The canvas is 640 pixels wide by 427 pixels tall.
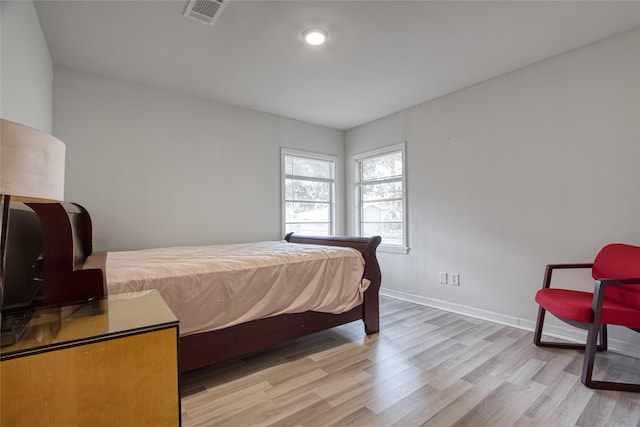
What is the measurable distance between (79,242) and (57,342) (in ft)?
3.77

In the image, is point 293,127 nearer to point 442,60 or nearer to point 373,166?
point 373,166

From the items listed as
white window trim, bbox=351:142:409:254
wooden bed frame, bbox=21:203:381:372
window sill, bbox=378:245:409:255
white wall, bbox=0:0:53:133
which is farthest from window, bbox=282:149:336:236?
white wall, bbox=0:0:53:133

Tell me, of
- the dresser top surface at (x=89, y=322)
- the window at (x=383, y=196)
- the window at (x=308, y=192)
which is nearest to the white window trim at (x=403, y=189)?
the window at (x=383, y=196)

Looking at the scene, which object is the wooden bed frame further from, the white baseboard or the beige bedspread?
the white baseboard

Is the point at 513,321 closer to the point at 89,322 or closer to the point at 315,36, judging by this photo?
the point at 315,36

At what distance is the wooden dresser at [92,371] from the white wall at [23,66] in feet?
→ 4.47

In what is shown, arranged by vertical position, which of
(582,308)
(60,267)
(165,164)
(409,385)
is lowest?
(409,385)

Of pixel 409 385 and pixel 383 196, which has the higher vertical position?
pixel 383 196

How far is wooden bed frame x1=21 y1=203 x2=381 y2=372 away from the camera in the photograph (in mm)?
1213

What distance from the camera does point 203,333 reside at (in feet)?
6.08

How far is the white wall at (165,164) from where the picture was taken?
2.87 meters

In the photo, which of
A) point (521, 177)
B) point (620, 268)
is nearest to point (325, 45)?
point (521, 177)

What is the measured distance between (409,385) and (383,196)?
279 cm

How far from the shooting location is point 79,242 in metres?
1.81
